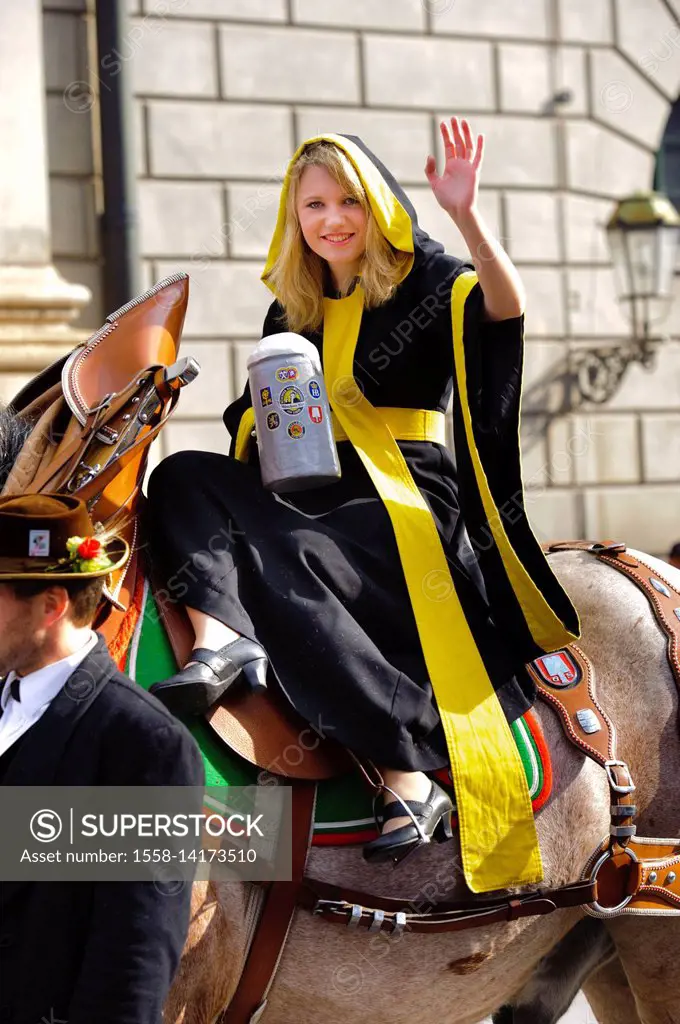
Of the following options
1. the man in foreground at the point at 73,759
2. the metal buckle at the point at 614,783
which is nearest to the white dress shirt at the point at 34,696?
the man in foreground at the point at 73,759

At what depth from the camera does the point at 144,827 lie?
2.15m

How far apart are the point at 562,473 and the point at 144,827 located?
714cm

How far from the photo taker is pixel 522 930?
300 centimetres

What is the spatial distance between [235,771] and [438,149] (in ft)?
22.5

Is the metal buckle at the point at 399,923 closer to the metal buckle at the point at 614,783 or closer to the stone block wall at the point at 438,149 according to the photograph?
the metal buckle at the point at 614,783

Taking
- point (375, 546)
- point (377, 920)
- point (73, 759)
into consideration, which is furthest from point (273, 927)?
point (375, 546)

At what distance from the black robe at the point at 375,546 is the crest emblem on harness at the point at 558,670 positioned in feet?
0.34

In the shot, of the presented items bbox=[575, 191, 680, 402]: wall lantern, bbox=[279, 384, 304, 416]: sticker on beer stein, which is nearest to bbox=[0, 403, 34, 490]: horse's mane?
bbox=[279, 384, 304, 416]: sticker on beer stein

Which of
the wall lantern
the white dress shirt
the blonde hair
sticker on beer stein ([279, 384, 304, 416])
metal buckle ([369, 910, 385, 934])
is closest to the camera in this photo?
the white dress shirt

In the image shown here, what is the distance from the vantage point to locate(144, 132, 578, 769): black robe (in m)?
2.70

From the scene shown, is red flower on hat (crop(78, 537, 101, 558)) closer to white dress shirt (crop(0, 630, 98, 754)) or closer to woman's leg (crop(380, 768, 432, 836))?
white dress shirt (crop(0, 630, 98, 754))

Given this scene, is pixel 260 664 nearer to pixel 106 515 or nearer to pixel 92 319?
pixel 106 515

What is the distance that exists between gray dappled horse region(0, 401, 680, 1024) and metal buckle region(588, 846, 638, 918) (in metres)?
0.04

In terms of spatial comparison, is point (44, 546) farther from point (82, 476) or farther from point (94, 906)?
point (94, 906)
